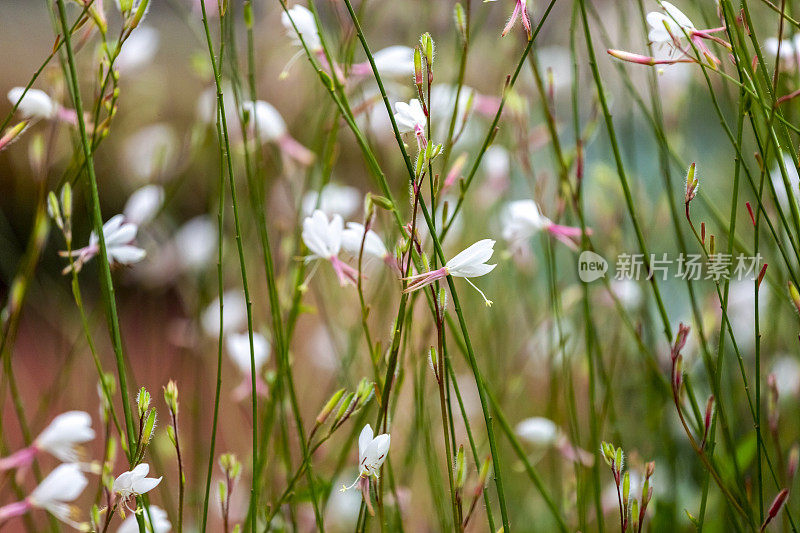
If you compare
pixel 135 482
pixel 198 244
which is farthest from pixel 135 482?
pixel 198 244

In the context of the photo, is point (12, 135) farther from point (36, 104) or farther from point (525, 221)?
point (525, 221)

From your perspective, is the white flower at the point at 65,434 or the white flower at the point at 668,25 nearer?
the white flower at the point at 668,25

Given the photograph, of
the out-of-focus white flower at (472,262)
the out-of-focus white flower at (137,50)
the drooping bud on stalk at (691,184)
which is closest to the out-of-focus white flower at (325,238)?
the out-of-focus white flower at (472,262)

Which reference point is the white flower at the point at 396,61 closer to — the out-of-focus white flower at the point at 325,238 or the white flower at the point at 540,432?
the out-of-focus white flower at the point at 325,238

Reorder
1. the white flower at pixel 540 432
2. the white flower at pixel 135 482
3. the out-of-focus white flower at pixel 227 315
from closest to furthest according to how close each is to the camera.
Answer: the white flower at pixel 135 482
the white flower at pixel 540 432
the out-of-focus white flower at pixel 227 315

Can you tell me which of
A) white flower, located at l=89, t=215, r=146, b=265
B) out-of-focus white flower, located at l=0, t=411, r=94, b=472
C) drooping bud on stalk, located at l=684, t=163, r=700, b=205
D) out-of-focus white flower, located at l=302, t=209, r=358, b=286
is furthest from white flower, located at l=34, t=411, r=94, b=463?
drooping bud on stalk, located at l=684, t=163, r=700, b=205

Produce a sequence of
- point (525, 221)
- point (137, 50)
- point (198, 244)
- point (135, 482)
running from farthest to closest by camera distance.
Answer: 1. point (198, 244)
2. point (137, 50)
3. point (525, 221)
4. point (135, 482)

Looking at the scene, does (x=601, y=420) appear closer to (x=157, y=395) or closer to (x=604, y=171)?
(x=604, y=171)
